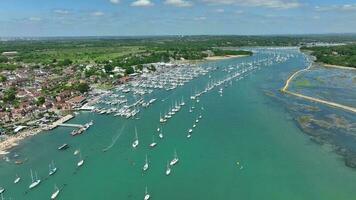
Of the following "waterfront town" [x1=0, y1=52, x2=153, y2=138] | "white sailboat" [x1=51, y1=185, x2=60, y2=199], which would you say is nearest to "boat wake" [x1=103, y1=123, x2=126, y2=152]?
"white sailboat" [x1=51, y1=185, x2=60, y2=199]

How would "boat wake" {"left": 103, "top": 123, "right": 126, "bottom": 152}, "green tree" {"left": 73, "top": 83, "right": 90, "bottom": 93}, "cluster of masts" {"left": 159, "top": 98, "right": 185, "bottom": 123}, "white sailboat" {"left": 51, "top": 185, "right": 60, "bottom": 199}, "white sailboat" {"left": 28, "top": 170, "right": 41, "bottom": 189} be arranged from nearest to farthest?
"white sailboat" {"left": 51, "top": 185, "right": 60, "bottom": 199} < "white sailboat" {"left": 28, "top": 170, "right": 41, "bottom": 189} < "boat wake" {"left": 103, "top": 123, "right": 126, "bottom": 152} < "cluster of masts" {"left": 159, "top": 98, "right": 185, "bottom": 123} < "green tree" {"left": 73, "top": 83, "right": 90, "bottom": 93}

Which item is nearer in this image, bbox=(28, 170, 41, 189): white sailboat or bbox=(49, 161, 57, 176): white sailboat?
bbox=(28, 170, 41, 189): white sailboat

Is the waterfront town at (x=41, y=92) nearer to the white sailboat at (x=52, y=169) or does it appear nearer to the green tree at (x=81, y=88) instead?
the green tree at (x=81, y=88)

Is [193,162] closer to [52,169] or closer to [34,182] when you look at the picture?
[52,169]

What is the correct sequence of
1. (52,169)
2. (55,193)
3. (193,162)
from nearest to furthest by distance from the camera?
(55,193) < (52,169) < (193,162)

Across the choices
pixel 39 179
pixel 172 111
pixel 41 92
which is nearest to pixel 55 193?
pixel 39 179

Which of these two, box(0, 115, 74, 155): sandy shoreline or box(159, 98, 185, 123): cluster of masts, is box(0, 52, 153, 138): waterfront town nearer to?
box(0, 115, 74, 155): sandy shoreline

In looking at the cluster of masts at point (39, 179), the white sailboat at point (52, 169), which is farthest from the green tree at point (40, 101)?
the white sailboat at point (52, 169)

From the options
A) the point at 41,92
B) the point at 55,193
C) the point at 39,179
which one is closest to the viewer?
the point at 55,193
